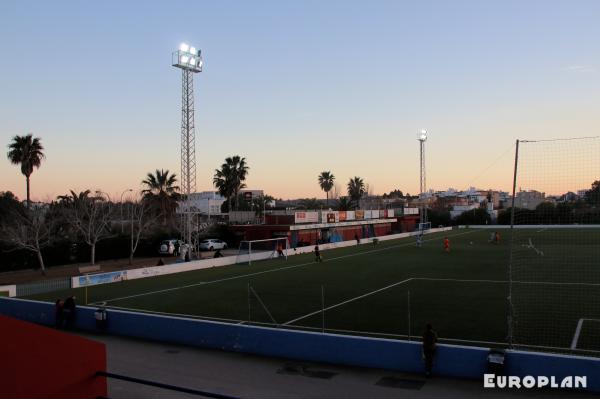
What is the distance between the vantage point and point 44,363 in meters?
5.92

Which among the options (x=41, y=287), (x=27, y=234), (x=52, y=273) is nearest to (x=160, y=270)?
(x=41, y=287)

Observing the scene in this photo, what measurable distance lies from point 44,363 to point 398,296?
21.5m

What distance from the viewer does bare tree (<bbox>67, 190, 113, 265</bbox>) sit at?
45875 mm

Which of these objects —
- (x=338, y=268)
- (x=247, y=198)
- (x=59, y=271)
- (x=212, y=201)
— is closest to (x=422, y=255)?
(x=338, y=268)

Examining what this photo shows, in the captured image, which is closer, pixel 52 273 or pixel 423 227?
pixel 52 273

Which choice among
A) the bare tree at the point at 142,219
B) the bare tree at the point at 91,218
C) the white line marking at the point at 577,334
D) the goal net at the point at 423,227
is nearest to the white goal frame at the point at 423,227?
the goal net at the point at 423,227

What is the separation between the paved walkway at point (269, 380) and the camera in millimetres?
12086

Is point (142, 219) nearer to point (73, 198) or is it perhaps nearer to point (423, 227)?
point (73, 198)

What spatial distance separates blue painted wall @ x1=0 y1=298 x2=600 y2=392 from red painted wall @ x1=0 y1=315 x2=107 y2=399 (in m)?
9.08

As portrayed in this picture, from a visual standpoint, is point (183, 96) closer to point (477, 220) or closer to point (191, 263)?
point (191, 263)

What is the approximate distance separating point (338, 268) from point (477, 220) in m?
77.5

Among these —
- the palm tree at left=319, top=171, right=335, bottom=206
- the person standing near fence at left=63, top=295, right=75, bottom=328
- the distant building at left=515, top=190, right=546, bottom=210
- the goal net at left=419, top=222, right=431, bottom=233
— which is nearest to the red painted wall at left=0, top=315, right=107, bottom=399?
the person standing near fence at left=63, top=295, right=75, bottom=328

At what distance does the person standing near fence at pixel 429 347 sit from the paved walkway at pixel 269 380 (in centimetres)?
35

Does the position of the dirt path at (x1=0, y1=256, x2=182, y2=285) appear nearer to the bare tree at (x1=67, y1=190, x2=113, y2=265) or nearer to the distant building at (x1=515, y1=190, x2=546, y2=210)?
the bare tree at (x1=67, y1=190, x2=113, y2=265)
